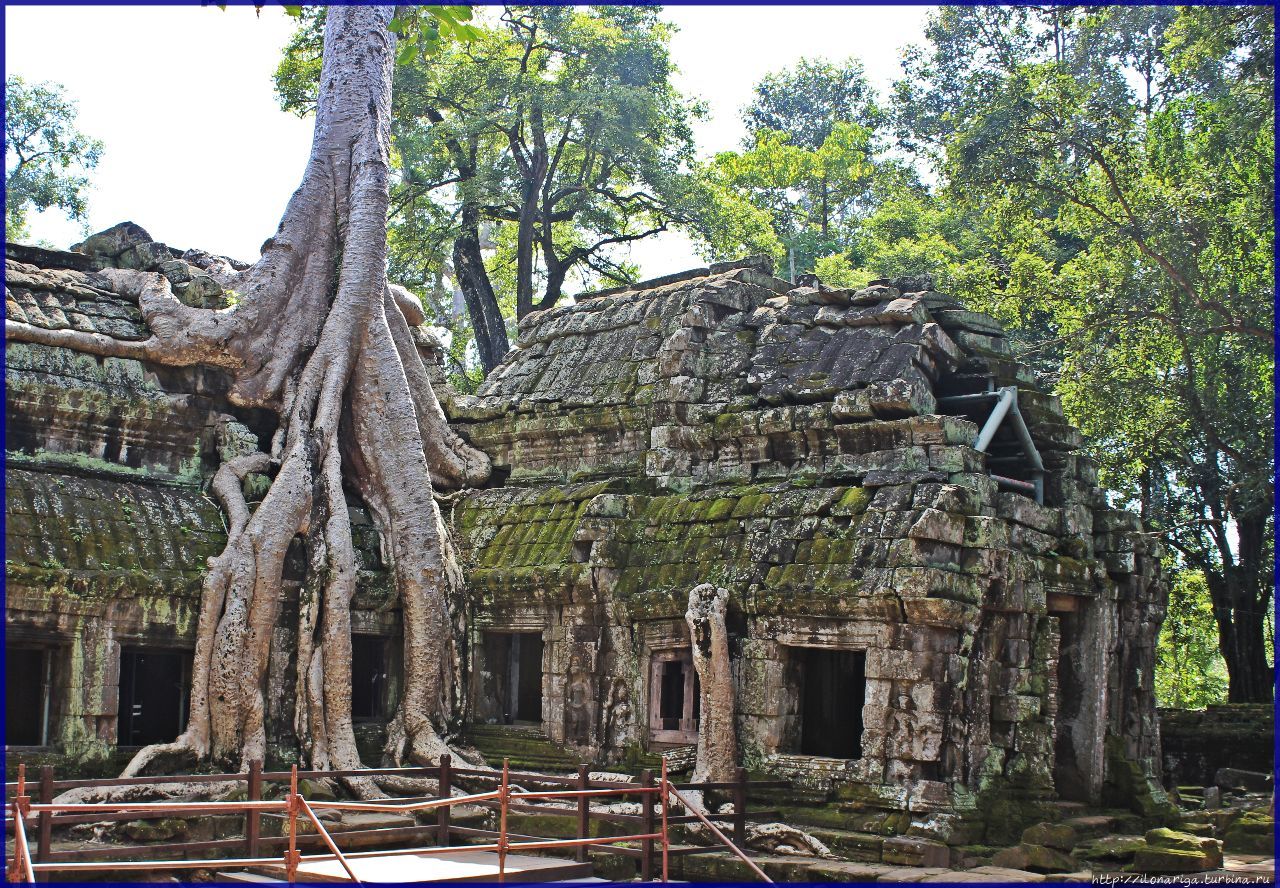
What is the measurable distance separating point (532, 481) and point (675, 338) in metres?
2.25

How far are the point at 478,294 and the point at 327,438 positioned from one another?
1297cm

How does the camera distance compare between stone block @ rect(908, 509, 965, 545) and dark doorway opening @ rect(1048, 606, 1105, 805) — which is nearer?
stone block @ rect(908, 509, 965, 545)

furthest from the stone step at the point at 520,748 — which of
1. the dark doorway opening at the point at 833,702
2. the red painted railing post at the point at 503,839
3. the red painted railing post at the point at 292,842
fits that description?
the red painted railing post at the point at 292,842

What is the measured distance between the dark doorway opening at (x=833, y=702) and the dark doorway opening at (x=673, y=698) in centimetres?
115

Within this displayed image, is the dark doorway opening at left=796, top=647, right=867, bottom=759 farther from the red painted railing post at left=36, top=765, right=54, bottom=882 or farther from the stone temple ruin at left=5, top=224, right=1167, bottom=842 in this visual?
the red painted railing post at left=36, top=765, right=54, bottom=882

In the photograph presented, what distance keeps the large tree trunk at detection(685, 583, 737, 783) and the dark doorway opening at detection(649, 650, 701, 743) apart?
0.41 metres

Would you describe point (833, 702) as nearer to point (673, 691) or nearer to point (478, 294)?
point (673, 691)

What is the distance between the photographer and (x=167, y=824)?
442 inches

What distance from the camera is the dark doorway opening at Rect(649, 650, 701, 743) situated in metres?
13.1

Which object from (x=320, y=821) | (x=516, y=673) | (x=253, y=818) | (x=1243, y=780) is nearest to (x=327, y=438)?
(x=516, y=673)

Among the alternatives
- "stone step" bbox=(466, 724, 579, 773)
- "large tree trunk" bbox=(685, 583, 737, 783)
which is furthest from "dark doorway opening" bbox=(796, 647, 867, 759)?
"stone step" bbox=(466, 724, 579, 773)

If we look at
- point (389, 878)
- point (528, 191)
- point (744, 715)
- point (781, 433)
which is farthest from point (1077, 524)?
point (528, 191)

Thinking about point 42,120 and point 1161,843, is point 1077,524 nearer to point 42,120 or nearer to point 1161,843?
point 1161,843

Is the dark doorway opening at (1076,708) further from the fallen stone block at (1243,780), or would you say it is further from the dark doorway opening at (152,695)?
the dark doorway opening at (152,695)
